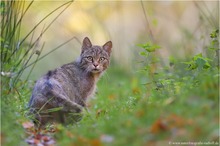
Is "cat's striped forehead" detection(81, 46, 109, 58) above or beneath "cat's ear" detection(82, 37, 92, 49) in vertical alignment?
beneath

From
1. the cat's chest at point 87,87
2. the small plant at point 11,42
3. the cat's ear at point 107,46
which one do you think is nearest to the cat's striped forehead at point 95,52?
the cat's ear at point 107,46

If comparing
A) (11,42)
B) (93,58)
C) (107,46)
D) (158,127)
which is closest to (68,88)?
(93,58)

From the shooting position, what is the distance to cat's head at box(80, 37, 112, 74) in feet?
19.5

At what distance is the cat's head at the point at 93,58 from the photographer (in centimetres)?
593

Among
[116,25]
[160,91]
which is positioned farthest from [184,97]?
[116,25]

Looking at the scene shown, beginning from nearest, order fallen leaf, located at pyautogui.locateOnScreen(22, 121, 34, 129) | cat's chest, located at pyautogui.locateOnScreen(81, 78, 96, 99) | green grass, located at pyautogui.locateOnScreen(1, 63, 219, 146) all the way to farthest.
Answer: green grass, located at pyautogui.locateOnScreen(1, 63, 219, 146) < fallen leaf, located at pyautogui.locateOnScreen(22, 121, 34, 129) < cat's chest, located at pyautogui.locateOnScreen(81, 78, 96, 99)

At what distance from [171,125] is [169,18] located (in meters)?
9.56

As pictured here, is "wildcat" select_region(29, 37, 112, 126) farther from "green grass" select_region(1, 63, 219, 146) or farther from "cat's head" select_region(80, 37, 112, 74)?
"green grass" select_region(1, 63, 219, 146)

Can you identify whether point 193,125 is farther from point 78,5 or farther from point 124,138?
point 78,5

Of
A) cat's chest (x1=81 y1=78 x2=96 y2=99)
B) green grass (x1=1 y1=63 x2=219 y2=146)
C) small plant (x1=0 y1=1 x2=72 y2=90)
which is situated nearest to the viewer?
green grass (x1=1 y1=63 x2=219 y2=146)

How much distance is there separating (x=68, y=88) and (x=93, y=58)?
78cm

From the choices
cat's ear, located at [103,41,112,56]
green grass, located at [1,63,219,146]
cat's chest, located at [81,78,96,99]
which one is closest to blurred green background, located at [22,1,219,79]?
cat's ear, located at [103,41,112,56]

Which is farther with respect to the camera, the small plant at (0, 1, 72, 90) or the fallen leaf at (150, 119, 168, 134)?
the small plant at (0, 1, 72, 90)

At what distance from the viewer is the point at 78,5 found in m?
12.9
